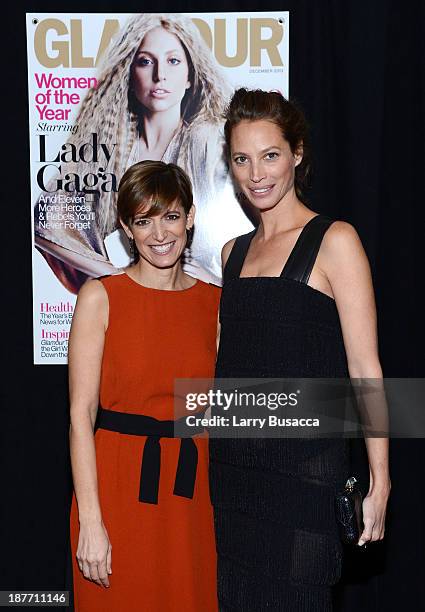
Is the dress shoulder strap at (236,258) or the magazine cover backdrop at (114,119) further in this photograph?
the magazine cover backdrop at (114,119)

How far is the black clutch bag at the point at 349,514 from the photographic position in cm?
169

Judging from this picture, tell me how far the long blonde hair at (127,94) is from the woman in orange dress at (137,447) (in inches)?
33.5

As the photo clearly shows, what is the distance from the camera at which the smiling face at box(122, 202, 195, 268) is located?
1869 millimetres

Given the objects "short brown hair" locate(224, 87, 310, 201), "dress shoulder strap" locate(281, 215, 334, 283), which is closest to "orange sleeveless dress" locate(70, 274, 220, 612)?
"dress shoulder strap" locate(281, 215, 334, 283)

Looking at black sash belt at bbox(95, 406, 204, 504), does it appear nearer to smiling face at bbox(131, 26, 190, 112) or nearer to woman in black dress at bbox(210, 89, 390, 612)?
woman in black dress at bbox(210, 89, 390, 612)

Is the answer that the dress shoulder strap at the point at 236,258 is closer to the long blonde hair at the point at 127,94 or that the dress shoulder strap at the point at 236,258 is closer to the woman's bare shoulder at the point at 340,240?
the woman's bare shoulder at the point at 340,240

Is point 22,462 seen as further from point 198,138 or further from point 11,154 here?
point 198,138

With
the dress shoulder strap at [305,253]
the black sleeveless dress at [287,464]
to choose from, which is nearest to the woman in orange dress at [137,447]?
the black sleeveless dress at [287,464]

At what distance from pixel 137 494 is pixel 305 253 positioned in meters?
0.68

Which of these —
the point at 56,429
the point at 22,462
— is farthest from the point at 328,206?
the point at 22,462

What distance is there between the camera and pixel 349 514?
5.54 ft

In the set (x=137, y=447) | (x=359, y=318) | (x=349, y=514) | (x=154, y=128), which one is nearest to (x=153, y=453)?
(x=137, y=447)

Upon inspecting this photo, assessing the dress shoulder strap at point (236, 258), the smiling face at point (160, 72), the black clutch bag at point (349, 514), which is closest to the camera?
the black clutch bag at point (349, 514)

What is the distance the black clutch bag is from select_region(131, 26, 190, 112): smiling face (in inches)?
59.6
